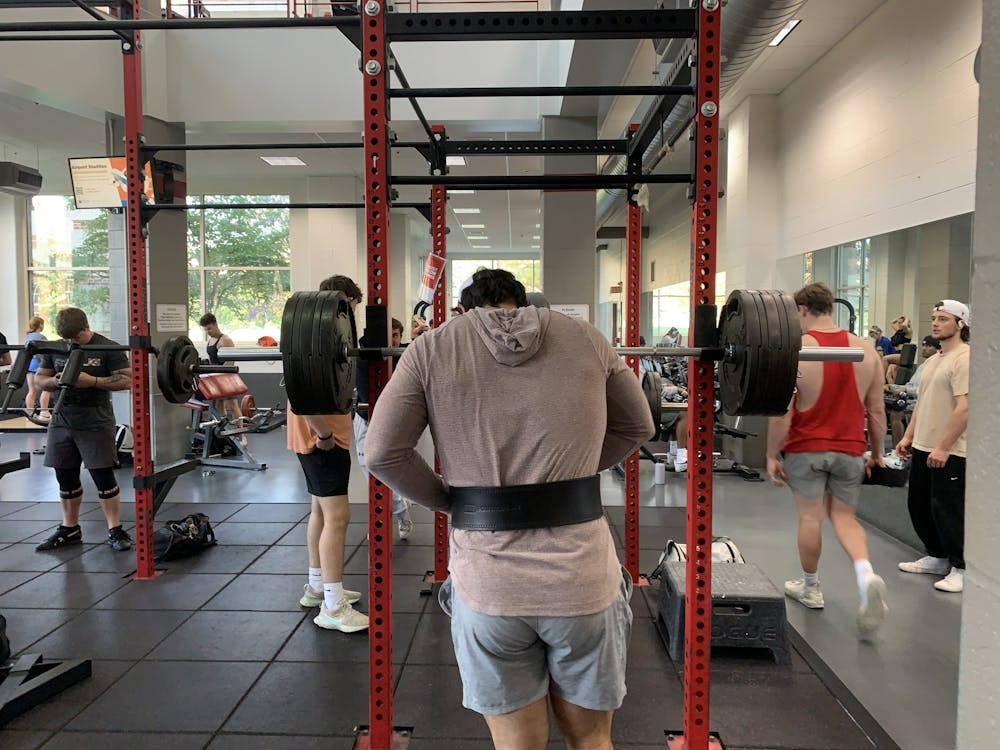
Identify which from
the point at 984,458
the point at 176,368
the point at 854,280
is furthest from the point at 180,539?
the point at 854,280

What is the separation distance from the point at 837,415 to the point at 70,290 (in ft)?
40.6

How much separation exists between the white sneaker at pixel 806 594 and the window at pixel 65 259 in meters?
11.7

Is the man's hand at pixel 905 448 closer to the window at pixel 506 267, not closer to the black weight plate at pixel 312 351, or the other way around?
the black weight plate at pixel 312 351

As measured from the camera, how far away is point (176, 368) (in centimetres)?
200

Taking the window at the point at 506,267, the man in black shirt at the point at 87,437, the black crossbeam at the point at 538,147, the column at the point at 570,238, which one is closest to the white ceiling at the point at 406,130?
the column at the point at 570,238

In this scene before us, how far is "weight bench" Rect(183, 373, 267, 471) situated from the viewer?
643 centimetres

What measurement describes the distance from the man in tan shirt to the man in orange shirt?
9.62 feet

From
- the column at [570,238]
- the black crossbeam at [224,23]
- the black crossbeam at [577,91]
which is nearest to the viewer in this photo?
the black crossbeam at [577,91]

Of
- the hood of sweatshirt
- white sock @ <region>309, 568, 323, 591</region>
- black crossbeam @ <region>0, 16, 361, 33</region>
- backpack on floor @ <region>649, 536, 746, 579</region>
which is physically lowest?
white sock @ <region>309, 568, 323, 591</region>

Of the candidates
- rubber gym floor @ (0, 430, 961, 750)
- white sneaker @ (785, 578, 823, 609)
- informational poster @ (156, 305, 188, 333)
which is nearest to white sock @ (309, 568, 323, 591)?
rubber gym floor @ (0, 430, 961, 750)

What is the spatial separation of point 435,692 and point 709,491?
1.37 meters

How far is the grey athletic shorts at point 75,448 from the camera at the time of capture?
410 cm

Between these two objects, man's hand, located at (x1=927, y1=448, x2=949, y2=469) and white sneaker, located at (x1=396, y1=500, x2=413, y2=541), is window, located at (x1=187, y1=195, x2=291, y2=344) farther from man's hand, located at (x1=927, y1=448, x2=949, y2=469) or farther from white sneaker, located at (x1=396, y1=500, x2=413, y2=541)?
man's hand, located at (x1=927, y1=448, x2=949, y2=469)

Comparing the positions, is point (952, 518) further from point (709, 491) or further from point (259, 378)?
point (259, 378)
